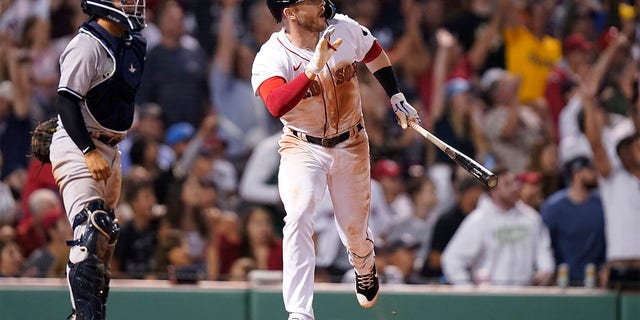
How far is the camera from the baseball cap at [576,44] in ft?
30.6

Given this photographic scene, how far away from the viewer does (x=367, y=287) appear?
584cm

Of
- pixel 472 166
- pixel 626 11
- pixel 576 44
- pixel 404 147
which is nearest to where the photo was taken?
pixel 472 166

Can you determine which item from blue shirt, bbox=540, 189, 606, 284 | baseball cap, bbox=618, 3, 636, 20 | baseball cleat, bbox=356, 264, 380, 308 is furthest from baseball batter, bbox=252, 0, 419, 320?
baseball cap, bbox=618, 3, 636, 20

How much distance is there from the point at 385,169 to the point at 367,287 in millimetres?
2919

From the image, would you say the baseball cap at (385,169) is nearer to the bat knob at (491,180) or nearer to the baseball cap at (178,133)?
→ the baseball cap at (178,133)

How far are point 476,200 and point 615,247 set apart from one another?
1.04 metres

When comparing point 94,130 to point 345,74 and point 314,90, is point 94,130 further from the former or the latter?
point 345,74

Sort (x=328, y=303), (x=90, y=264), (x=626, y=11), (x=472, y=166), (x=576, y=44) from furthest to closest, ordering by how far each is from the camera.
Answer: (x=576, y=44)
(x=626, y=11)
(x=328, y=303)
(x=472, y=166)
(x=90, y=264)

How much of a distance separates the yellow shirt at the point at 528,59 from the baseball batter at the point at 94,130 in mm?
4377

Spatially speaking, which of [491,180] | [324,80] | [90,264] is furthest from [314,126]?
[90,264]

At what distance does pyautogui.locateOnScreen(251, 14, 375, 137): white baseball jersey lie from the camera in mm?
5320

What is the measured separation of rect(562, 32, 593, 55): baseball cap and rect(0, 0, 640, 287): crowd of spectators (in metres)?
0.01

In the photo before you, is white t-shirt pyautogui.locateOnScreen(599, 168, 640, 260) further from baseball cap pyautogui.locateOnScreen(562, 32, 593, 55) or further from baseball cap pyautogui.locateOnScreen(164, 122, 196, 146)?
baseball cap pyautogui.locateOnScreen(164, 122, 196, 146)

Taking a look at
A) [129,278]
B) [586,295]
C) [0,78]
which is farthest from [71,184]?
[0,78]
